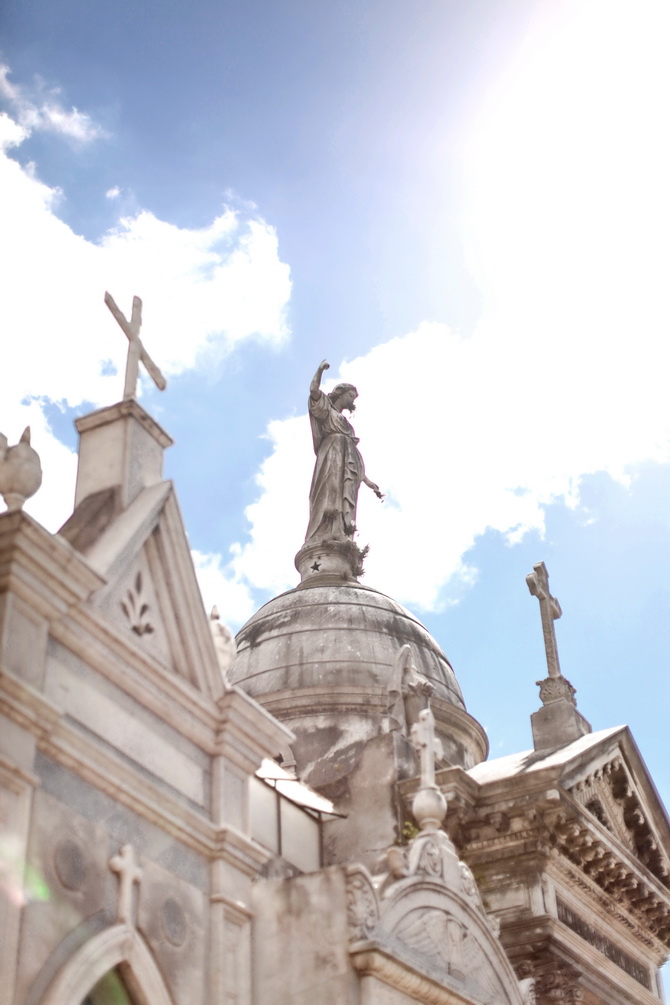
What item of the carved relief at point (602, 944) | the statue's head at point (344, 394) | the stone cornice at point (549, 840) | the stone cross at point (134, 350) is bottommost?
the carved relief at point (602, 944)

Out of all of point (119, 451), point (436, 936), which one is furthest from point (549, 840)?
point (119, 451)

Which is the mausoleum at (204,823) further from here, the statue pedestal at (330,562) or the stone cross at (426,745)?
the statue pedestal at (330,562)

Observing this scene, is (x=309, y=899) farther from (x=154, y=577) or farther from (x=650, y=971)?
(x=650, y=971)

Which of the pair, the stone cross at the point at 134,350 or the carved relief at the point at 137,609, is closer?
the carved relief at the point at 137,609

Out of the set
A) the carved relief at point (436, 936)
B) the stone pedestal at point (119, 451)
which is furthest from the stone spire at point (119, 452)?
the carved relief at point (436, 936)

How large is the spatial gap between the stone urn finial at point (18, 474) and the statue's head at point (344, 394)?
17.3 meters

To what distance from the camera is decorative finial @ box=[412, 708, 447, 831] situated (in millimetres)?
14398

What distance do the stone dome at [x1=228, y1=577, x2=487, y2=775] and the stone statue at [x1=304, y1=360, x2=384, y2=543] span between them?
5.39 feet

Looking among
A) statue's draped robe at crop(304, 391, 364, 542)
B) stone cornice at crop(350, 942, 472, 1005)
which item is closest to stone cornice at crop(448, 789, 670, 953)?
stone cornice at crop(350, 942, 472, 1005)

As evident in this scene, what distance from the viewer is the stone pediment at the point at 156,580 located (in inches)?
436

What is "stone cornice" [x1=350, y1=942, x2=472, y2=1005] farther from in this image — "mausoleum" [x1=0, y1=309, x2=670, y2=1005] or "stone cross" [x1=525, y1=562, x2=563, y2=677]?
"stone cross" [x1=525, y1=562, x2=563, y2=677]

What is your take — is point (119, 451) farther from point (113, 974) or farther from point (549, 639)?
point (549, 639)

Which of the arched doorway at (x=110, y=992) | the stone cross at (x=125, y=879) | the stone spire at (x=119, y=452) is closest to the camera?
the arched doorway at (x=110, y=992)

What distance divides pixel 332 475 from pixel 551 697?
22.0ft
